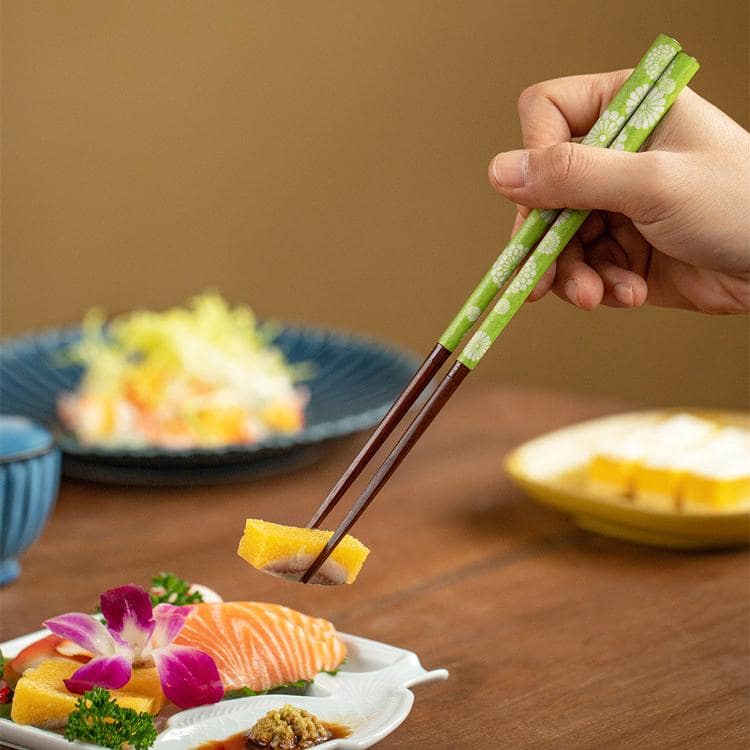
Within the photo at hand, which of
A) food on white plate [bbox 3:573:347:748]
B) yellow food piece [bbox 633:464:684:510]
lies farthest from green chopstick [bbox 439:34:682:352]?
yellow food piece [bbox 633:464:684:510]

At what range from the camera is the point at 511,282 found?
3.51 feet

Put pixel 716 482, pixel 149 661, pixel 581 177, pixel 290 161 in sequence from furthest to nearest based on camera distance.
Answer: pixel 290 161 → pixel 716 482 → pixel 581 177 → pixel 149 661

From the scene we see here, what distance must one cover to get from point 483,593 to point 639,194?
49 cm

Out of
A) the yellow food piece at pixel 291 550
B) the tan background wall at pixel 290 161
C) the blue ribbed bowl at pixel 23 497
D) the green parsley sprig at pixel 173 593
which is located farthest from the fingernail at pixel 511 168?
the tan background wall at pixel 290 161

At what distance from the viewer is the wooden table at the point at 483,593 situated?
106 cm

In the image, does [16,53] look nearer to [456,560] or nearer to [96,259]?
[96,259]

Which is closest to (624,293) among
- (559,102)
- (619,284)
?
(619,284)

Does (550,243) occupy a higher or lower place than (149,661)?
higher

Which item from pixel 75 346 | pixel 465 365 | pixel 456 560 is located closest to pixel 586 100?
pixel 465 365

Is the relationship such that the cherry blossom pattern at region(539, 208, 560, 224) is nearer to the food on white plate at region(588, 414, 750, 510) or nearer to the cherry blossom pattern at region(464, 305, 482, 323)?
the cherry blossom pattern at region(464, 305, 482, 323)

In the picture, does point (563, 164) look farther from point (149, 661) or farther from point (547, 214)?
point (149, 661)

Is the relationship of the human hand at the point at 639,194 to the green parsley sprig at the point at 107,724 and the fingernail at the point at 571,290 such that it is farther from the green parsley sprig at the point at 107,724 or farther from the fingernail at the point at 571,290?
the green parsley sprig at the point at 107,724

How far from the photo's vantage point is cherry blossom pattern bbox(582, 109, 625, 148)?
1.11 m

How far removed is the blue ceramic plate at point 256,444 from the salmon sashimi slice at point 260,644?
1.95 feet
